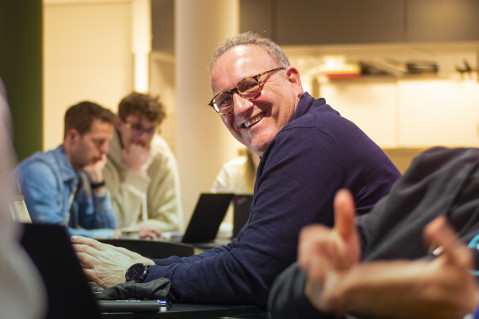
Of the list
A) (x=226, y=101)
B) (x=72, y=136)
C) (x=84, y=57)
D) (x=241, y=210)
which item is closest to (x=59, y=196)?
(x=72, y=136)

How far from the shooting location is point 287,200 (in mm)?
1391

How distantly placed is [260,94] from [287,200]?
50cm

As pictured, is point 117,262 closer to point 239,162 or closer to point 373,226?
point 373,226

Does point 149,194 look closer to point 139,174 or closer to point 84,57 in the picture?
point 139,174

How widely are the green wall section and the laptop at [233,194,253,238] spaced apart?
2665 mm

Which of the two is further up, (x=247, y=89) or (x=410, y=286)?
(x=247, y=89)

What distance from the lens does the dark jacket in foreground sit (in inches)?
37.9

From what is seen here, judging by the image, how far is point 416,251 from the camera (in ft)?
3.17

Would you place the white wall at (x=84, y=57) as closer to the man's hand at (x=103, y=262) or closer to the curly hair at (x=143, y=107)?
the curly hair at (x=143, y=107)

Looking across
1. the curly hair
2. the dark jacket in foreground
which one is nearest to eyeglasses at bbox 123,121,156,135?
the curly hair

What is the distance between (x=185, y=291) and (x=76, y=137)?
2.45 metres

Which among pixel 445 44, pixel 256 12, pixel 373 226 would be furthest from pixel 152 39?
pixel 373 226

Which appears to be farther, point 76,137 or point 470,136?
point 470,136

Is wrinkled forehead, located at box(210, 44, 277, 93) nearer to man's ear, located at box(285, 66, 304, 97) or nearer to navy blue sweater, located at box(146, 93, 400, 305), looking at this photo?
man's ear, located at box(285, 66, 304, 97)
